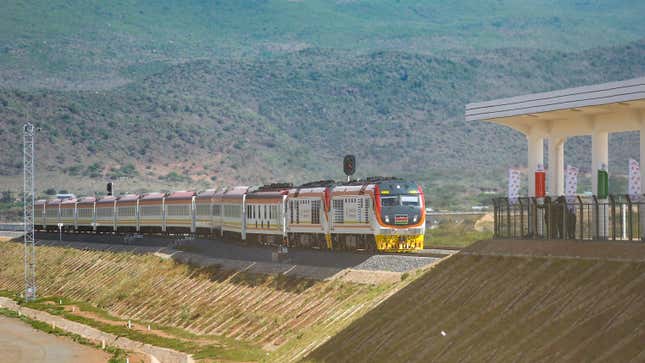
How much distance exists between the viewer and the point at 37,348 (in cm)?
5138

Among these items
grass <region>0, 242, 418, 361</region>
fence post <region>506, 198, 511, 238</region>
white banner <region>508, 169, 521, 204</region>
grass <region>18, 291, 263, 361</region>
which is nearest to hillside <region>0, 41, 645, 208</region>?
grass <region>0, 242, 418, 361</region>

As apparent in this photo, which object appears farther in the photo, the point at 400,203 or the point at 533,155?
the point at 400,203

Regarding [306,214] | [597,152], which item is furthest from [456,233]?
[597,152]

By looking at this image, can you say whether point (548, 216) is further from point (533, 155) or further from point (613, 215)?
point (533, 155)

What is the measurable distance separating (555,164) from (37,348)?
2613 centimetres

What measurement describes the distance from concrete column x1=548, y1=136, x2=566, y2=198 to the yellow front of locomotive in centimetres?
815

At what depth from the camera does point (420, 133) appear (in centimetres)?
17912

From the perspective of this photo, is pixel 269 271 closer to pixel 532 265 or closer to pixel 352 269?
pixel 352 269

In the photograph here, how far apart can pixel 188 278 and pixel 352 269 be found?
53.3 feet

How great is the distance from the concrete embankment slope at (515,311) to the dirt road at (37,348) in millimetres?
17465

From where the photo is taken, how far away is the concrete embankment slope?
74.4ft

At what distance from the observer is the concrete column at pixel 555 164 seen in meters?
34.5

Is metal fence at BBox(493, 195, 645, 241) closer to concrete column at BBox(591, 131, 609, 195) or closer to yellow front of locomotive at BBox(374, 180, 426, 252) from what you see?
concrete column at BBox(591, 131, 609, 195)

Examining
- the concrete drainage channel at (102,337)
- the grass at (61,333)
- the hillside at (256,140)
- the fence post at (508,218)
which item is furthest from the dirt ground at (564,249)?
the hillside at (256,140)
